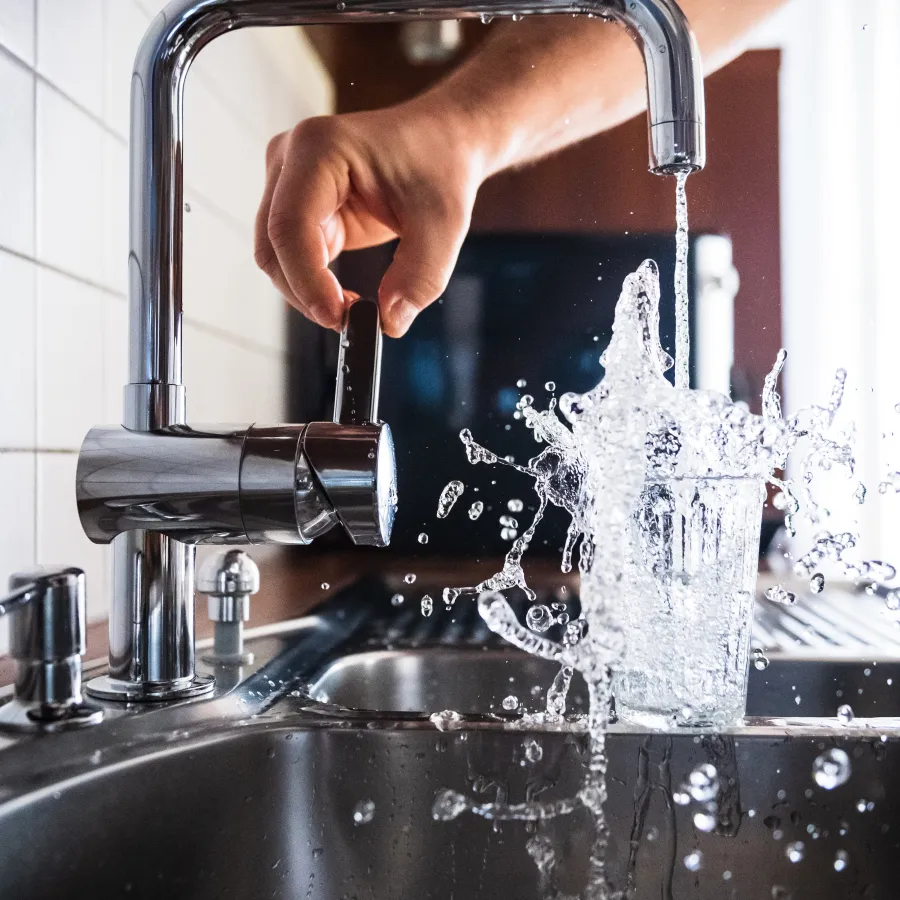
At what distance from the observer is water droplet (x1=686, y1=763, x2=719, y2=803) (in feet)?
1.74

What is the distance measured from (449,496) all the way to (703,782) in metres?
0.48

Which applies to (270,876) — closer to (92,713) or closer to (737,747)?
(92,713)

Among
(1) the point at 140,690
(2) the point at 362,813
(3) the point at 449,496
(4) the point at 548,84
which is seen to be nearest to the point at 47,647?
(1) the point at 140,690

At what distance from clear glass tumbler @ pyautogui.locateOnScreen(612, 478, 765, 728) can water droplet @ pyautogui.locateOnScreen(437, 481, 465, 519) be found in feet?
1.33

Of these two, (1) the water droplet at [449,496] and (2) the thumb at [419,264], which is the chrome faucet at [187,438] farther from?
(1) the water droplet at [449,496]

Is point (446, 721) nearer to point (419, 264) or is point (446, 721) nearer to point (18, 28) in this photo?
point (419, 264)

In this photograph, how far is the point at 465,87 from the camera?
3.02 ft

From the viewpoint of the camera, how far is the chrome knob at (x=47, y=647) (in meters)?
0.48

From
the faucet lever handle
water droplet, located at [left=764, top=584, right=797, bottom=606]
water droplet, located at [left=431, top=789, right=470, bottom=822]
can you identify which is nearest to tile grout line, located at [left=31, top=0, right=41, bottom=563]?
the faucet lever handle

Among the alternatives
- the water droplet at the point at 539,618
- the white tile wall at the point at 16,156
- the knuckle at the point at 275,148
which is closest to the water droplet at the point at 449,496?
the water droplet at the point at 539,618

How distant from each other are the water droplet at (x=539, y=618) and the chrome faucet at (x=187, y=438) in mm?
347

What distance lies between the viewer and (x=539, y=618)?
34.6 inches

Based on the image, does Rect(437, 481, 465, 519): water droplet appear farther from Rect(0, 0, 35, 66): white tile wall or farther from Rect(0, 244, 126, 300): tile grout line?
Rect(0, 0, 35, 66): white tile wall

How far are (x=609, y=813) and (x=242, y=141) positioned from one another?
670mm
